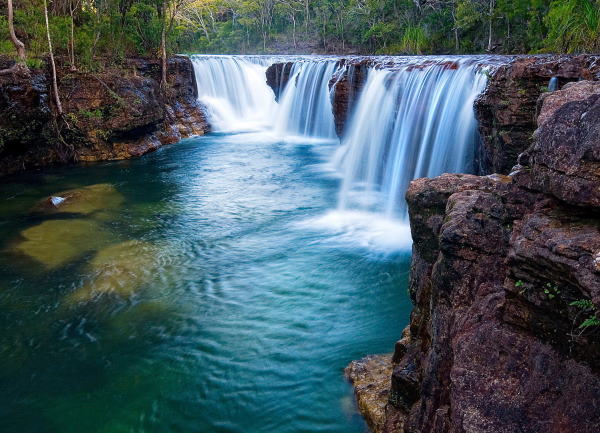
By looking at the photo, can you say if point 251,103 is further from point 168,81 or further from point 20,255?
point 20,255

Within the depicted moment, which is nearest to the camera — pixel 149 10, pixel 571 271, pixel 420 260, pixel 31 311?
pixel 571 271

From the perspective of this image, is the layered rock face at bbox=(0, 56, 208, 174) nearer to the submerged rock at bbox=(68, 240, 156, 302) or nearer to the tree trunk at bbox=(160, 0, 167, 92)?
the tree trunk at bbox=(160, 0, 167, 92)

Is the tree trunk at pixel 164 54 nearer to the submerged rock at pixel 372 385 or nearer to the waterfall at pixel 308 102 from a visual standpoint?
the waterfall at pixel 308 102

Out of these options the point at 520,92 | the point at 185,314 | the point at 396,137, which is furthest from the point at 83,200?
the point at 520,92

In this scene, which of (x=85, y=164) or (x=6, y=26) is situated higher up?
(x=6, y=26)

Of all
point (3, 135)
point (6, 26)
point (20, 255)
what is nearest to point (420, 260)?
point (20, 255)

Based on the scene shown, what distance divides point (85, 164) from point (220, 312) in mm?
11627

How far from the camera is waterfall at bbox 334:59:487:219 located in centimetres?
1101

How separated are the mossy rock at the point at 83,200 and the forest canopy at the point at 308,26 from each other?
5.83 m

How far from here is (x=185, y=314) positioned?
7.61 m

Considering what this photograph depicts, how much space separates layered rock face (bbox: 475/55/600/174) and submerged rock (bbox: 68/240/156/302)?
6.62 meters

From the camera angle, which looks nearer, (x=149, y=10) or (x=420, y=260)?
(x=420, y=260)

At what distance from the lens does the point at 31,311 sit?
7656mm

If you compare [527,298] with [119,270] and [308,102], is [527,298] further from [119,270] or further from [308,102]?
[308,102]
